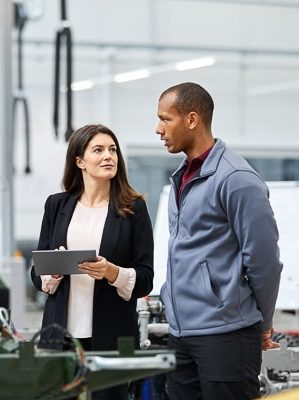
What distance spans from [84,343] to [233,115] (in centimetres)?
1029

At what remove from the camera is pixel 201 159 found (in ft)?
10.6

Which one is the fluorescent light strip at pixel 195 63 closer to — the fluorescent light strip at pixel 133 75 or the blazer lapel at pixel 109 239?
the fluorescent light strip at pixel 133 75

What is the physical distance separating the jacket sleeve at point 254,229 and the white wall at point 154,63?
9.54 metres

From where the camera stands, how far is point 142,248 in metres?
3.48

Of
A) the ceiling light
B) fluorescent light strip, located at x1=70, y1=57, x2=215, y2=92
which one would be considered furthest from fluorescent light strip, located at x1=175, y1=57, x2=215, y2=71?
the ceiling light

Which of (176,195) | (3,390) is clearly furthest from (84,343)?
(3,390)

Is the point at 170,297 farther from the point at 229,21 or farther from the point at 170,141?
the point at 229,21

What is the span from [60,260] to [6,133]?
10.9 ft

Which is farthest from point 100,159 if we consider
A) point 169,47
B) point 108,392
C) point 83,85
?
point 83,85

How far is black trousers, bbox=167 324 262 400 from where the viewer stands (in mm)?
3111

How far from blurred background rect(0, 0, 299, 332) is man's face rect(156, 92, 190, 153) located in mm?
9051

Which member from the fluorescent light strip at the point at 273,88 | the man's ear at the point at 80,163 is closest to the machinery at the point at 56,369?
the man's ear at the point at 80,163

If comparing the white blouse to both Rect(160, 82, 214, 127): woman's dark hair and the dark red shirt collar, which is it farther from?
Rect(160, 82, 214, 127): woman's dark hair

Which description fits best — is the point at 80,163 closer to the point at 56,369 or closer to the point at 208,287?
the point at 208,287
